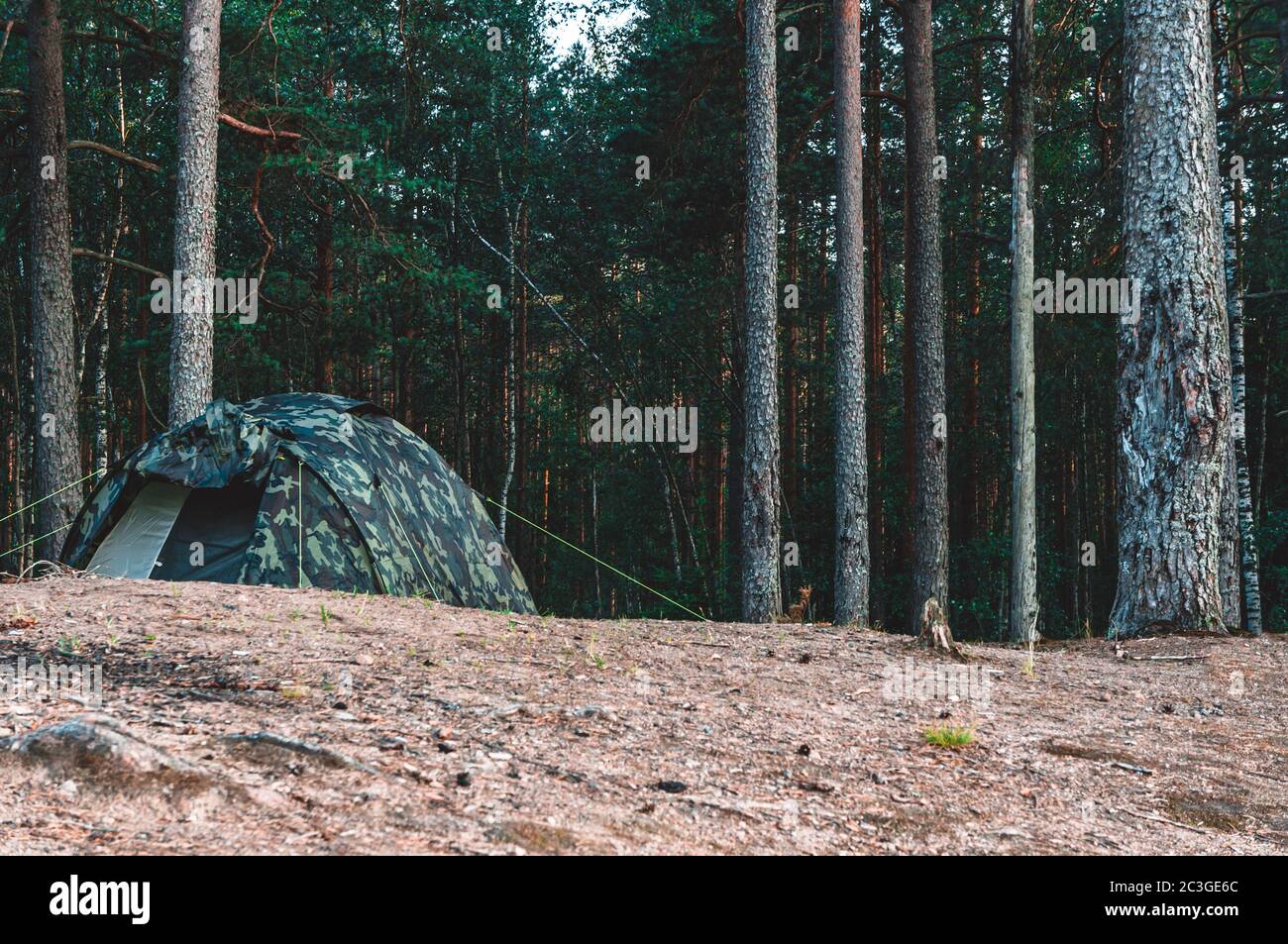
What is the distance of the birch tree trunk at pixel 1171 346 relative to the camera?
7.57 metres

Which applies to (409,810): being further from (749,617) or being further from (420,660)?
(749,617)

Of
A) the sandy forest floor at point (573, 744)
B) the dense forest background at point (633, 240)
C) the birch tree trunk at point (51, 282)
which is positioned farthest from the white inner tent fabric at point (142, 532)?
the dense forest background at point (633, 240)

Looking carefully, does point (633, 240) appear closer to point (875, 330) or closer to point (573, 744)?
point (875, 330)

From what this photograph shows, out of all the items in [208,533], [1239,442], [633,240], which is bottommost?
[208,533]

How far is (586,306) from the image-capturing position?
81.8 feet

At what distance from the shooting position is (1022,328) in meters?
11.9

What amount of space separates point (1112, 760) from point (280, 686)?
354 cm

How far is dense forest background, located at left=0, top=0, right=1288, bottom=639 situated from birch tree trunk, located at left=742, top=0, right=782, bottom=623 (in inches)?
102

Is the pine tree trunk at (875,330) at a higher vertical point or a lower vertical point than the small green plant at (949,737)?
higher

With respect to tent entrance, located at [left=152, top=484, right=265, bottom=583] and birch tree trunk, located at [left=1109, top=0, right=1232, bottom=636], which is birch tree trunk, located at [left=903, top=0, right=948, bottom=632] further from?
tent entrance, located at [left=152, top=484, right=265, bottom=583]

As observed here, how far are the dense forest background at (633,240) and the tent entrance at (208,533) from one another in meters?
5.53

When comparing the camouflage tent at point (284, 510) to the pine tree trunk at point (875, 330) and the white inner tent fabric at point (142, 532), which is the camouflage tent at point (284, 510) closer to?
the white inner tent fabric at point (142, 532)

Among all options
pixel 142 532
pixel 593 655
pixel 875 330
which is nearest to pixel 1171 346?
pixel 593 655

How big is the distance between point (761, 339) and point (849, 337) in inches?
57.7
